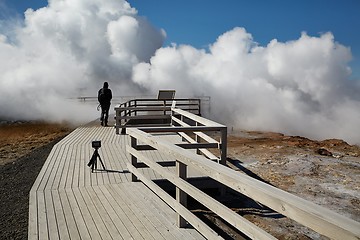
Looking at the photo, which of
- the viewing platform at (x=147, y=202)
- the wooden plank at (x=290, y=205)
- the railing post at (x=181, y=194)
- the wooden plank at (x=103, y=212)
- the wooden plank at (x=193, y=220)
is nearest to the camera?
the wooden plank at (x=290, y=205)

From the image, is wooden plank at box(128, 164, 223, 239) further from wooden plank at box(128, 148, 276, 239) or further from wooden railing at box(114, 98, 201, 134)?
wooden railing at box(114, 98, 201, 134)

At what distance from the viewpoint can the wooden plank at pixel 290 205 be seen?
1795mm

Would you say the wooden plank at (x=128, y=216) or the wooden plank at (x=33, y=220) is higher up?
the wooden plank at (x=128, y=216)

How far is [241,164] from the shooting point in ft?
35.2

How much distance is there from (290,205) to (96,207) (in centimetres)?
373

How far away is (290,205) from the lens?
86.4 inches

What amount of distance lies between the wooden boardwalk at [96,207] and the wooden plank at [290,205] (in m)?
1.32

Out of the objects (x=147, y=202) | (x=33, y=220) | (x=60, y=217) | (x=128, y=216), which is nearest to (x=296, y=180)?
(x=147, y=202)

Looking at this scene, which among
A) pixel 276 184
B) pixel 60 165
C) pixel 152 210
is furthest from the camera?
pixel 276 184

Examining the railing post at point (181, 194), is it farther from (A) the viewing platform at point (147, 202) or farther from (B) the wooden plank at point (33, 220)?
(B) the wooden plank at point (33, 220)

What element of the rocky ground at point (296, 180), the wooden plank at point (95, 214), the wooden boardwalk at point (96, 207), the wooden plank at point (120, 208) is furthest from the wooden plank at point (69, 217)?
the rocky ground at point (296, 180)

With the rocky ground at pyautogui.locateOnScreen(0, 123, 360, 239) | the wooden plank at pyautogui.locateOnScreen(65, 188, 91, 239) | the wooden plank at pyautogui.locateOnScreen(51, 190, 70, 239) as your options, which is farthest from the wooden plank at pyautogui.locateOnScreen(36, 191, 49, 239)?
the wooden plank at pyautogui.locateOnScreen(65, 188, 91, 239)

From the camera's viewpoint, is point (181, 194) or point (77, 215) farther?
point (77, 215)

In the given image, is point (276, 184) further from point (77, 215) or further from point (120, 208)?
point (77, 215)
